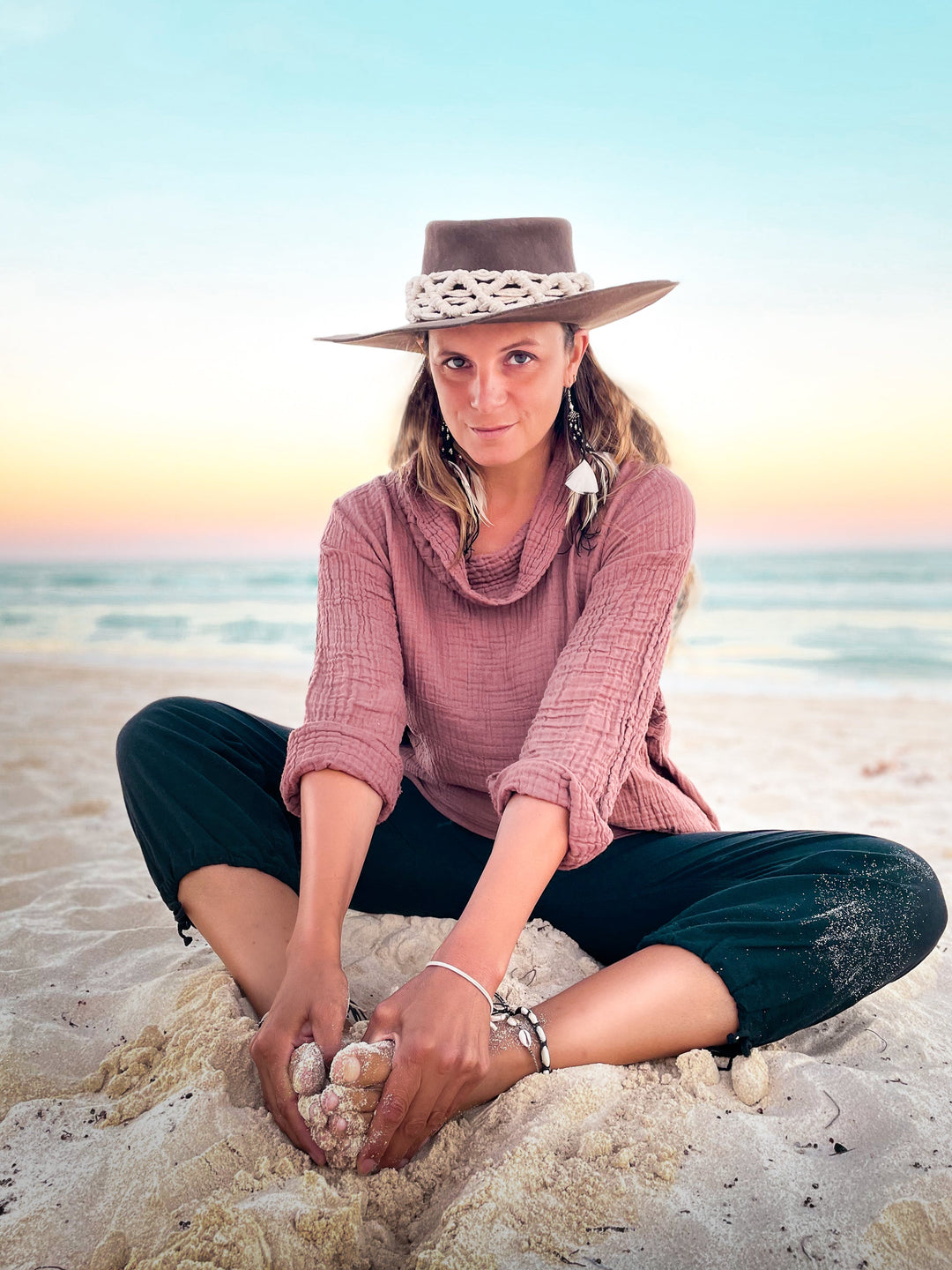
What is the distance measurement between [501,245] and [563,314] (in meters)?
0.19

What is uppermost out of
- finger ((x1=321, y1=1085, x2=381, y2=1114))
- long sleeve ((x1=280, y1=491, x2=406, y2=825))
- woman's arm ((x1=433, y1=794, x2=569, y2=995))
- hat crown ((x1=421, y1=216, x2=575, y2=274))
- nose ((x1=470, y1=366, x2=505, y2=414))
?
hat crown ((x1=421, y1=216, x2=575, y2=274))

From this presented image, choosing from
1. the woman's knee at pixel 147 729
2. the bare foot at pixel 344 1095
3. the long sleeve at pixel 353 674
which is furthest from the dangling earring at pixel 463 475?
the bare foot at pixel 344 1095

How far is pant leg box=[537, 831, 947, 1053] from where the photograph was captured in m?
1.54

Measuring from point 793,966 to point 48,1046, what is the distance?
1454 mm

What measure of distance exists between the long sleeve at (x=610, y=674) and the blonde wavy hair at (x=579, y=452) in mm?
66

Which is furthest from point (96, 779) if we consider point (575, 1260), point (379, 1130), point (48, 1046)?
point (575, 1260)

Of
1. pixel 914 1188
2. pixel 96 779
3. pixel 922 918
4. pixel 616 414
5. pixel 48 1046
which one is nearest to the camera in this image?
pixel 914 1188

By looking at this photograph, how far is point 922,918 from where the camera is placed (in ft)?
5.40

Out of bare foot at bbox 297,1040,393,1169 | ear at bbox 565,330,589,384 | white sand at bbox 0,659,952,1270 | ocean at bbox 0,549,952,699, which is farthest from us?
ocean at bbox 0,549,952,699

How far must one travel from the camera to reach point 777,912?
5.13 feet

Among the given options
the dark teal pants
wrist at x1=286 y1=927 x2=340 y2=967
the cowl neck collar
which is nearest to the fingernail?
wrist at x1=286 y1=927 x2=340 y2=967

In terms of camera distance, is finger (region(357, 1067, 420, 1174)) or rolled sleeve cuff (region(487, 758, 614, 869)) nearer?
finger (region(357, 1067, 420, 1174))

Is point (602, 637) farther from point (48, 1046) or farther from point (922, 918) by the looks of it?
point (48, 1046)

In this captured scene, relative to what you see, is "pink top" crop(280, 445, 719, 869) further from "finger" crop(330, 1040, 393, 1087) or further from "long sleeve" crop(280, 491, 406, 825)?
"finger" crop(330, 1040, 393, 1087)
